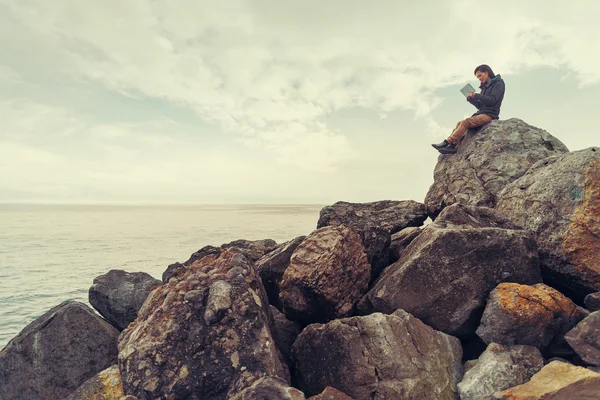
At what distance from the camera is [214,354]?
16.2ft

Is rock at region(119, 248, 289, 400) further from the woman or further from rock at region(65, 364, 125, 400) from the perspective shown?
the woman

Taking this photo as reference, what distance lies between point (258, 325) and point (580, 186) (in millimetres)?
6059

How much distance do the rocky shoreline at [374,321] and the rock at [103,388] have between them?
2 cm

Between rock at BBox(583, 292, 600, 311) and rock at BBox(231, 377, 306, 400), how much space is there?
476cm

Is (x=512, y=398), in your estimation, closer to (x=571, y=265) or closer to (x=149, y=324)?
(x=571, y=265)

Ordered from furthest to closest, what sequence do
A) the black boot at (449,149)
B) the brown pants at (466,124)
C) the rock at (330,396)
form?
1. the black boot at (449,149)
2. the brown pants at (466,124)
3. the rock at (330,396)

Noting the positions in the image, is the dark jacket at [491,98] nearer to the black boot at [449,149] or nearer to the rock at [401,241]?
the black boot at [449,149]

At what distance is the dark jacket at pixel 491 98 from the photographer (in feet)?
36.5

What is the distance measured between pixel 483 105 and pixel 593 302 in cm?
725

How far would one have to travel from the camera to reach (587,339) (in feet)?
16.0

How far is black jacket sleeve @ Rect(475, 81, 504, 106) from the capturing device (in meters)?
11.1

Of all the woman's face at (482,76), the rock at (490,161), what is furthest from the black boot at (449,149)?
the woman's face at (482,76)

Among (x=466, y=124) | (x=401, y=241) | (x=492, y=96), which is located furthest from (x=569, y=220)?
(x=492, y=96)

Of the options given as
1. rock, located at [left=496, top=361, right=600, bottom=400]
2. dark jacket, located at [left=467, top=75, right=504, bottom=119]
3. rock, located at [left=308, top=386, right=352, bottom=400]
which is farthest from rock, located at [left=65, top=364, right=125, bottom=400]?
dark jacket, located at [left=467, top=75, right=504, bottom=119]
